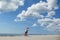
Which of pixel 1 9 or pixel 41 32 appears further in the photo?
pixel 41 32

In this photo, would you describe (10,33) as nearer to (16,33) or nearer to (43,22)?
(16,33)

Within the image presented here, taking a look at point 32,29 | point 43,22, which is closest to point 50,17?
point 43,22

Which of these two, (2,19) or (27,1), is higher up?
(27,1)

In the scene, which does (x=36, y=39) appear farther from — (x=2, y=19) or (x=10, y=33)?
(x=2, y=19)

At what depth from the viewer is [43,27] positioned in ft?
13.4

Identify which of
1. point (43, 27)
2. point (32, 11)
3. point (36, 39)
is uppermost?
point (32, 11)

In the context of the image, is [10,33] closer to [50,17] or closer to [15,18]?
[15,18]

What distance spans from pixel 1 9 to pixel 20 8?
1.27 feet

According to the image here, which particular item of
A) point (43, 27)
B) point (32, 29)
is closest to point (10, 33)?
point (32, 29)

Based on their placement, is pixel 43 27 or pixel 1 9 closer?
pixel 1 9

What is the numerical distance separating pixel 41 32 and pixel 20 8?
70 cm

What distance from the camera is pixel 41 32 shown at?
4078 millimetres

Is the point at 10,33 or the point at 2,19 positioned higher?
the point at 2,19

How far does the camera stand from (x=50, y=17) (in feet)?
13.4
